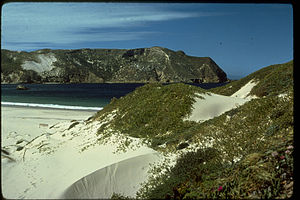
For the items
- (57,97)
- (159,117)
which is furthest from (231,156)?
(57,97)

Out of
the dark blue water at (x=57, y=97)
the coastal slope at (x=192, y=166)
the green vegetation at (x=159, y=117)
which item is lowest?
the dark blue water at (x=57, y=97)

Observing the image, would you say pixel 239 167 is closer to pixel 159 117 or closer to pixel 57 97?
pixel 159 117

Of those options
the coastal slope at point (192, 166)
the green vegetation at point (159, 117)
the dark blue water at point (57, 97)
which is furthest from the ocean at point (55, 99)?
the coastal slope at point (192, 166)

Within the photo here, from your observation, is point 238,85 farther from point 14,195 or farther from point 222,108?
point 14,195

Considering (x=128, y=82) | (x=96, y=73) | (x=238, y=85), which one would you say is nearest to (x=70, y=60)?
(x=96, y=73)

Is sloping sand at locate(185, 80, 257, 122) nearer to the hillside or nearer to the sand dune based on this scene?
the hillside

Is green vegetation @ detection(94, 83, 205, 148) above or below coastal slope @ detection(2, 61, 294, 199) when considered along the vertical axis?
below

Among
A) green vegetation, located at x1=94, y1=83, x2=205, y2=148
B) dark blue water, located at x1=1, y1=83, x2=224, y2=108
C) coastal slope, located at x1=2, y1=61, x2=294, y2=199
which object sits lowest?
dark blue water, located at x1=1, y1=83, x2=224, y2=108

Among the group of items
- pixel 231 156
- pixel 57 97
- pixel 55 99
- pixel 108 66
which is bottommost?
pixel 57 97

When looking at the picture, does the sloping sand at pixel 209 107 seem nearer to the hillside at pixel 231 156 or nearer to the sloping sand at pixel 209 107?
the sloping sand at pixel 209 107

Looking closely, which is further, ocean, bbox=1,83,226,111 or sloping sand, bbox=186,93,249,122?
ocean, bbox=1,83,226,111

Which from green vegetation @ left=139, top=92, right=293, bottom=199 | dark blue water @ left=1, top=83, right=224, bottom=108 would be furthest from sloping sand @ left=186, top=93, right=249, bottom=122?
dark blue water @ left=1, top=83, right=224, bottom=108
